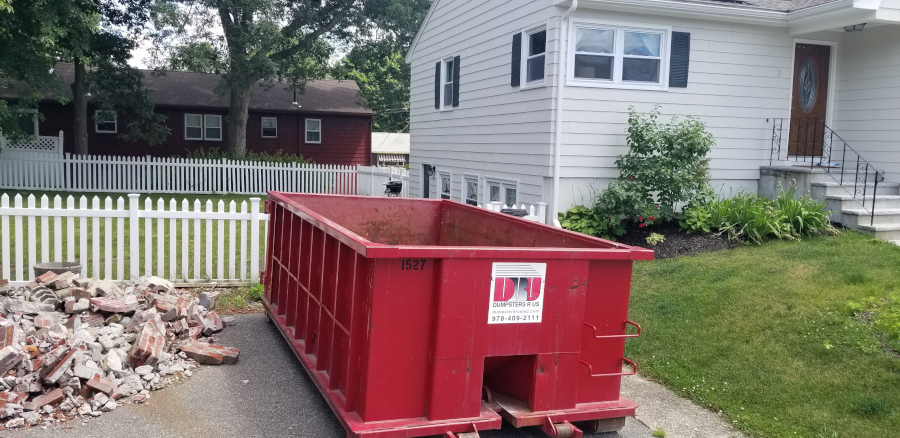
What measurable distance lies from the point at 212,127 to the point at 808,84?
2259 cm

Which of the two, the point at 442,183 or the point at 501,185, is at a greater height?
the point at 501,185

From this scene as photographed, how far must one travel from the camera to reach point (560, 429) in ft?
14.4

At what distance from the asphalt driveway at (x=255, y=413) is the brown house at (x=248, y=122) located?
23.2 metres

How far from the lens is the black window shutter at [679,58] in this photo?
39.5 feet

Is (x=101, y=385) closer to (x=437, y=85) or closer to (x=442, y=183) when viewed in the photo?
(x=442, y=183)

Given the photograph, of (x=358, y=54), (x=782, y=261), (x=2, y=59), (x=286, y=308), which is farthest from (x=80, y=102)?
(x=782, y=261)

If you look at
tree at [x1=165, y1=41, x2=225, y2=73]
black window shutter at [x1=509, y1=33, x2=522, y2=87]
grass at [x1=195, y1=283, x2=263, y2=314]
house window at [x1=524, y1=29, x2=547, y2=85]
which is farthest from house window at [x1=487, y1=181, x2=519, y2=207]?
tree at [x1=165, y1=41, x2=225, y2=73]

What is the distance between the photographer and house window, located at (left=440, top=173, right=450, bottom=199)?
54.9 ft

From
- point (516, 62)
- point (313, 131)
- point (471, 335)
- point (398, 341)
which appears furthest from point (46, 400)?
point (313, 131)

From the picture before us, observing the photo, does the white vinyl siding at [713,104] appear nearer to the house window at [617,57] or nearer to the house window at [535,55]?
the house window at [617,57]

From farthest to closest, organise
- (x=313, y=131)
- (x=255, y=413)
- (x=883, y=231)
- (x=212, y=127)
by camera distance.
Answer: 1. (x=313, y=131)
2. (x=212, y=127)
3. (x=883, y=231)
4. (x=255, y=413)

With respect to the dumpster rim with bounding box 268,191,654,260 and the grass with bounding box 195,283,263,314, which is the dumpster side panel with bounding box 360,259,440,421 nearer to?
the dumpster rim with bounding box 268,191,654,260

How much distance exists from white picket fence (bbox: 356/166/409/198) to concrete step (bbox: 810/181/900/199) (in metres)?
10.6

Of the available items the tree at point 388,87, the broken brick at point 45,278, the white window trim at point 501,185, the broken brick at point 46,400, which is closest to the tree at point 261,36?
the white window trim at point 501,185
